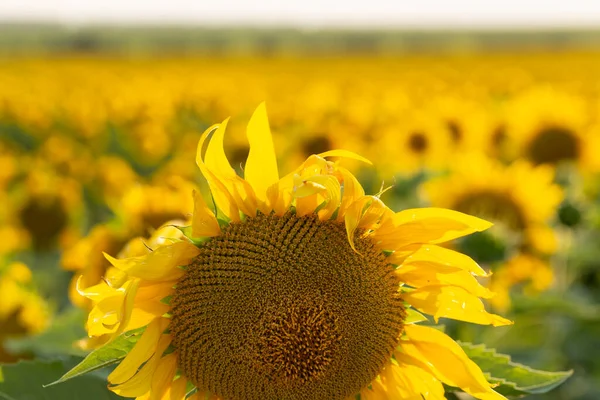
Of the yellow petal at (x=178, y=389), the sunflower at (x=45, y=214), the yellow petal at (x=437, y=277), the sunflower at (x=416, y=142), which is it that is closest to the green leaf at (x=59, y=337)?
the yellow petal at (x=178, y=389)

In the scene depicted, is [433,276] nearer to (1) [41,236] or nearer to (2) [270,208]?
(2) [270,208]

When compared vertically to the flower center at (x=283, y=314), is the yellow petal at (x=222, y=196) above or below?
above

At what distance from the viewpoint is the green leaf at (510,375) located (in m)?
1.57

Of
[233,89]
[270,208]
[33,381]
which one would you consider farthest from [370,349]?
[233,89]

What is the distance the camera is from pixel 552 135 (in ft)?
17.3

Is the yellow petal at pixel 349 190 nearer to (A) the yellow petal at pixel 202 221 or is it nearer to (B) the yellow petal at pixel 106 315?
(A) the yellow petal at pixel 202 221

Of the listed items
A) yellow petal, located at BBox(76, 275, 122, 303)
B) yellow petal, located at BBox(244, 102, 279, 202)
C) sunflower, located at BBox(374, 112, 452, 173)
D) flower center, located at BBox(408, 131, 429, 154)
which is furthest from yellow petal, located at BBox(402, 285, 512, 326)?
flower center, located at BBox(408, 131, 429, 154)

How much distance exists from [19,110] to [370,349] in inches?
347

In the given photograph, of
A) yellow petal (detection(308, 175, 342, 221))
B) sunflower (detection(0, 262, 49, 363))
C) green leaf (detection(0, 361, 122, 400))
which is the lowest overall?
sunflower (detection(0, 262, 49, 363))

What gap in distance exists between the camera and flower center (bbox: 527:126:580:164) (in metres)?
5.20

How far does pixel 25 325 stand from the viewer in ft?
11.6

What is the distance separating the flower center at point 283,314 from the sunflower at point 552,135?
3.92 metres

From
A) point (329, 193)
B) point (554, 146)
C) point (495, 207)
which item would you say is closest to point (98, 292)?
point (329, 193)

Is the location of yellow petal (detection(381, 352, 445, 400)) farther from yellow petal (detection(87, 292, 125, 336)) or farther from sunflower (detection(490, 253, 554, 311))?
sunflower (detection(490, 253, 554, 311))
